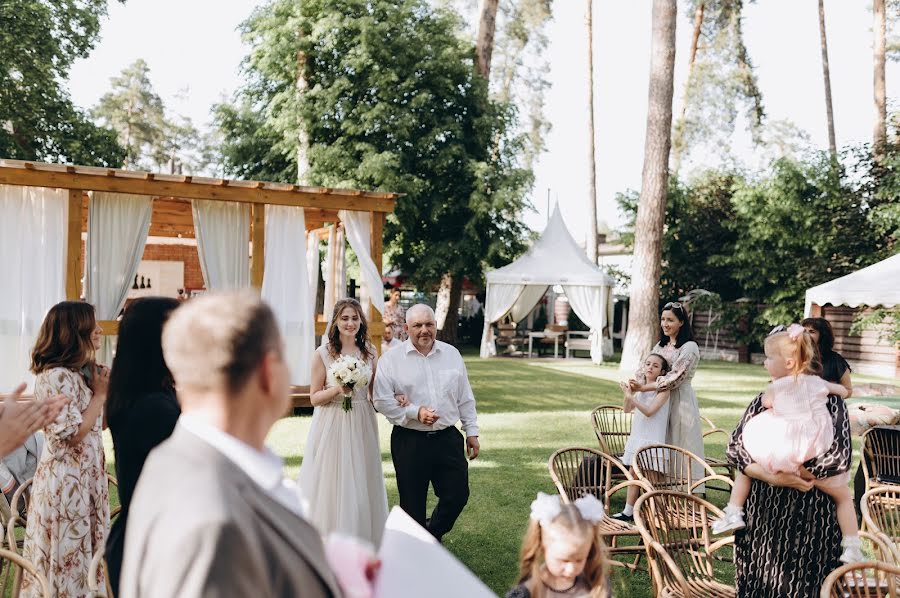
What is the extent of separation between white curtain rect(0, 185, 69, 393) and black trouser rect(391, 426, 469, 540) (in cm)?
717

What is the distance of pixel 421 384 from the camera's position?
4945 millimetres

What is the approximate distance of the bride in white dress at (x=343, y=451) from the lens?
5148 mm

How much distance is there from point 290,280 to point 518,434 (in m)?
4.28

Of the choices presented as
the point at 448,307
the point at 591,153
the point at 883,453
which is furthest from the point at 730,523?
the point at 591,153

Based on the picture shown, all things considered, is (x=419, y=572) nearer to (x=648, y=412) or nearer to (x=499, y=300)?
(x=648, y=412)

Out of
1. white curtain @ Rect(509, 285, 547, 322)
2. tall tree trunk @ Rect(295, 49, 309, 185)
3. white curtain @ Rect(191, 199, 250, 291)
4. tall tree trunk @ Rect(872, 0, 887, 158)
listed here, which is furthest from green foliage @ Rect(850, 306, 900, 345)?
tall tree trunk @ Rect(295, 49, 309, 185)

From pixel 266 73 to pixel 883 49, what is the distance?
61.0ft

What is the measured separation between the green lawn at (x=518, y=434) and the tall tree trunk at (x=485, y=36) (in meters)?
9.46

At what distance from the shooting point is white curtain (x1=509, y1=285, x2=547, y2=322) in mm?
25875

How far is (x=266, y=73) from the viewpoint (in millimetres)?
24062

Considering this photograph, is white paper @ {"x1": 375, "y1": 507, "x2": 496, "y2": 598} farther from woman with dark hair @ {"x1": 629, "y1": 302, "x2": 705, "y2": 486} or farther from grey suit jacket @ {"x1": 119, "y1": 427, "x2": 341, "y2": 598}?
woman with dark hair @ {"x1": 629, "y1": 302, "x2": 705, "y2": 486}

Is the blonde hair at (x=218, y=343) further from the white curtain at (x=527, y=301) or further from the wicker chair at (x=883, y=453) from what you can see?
the white curtain at (x=527, y=301)

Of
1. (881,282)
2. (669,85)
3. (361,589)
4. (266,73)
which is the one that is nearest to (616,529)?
(361,589)

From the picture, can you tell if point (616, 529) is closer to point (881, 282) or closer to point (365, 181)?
point (881, 282)
